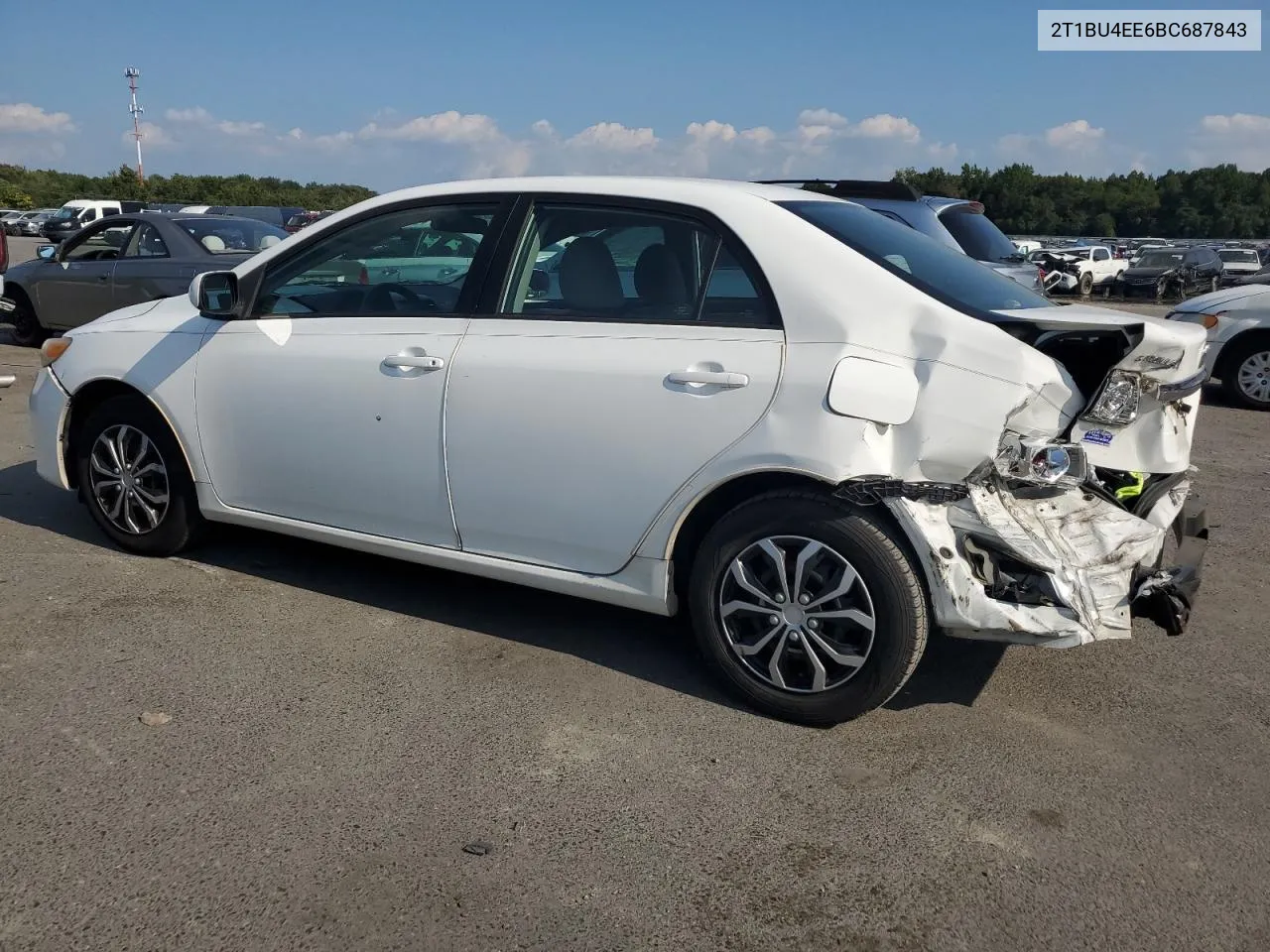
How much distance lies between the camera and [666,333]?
359 cm

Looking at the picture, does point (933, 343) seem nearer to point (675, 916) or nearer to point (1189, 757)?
point (1189, 757)

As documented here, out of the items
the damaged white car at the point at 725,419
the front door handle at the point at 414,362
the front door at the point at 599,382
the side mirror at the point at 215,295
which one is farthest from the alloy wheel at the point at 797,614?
the side mirror at the point at 215,295

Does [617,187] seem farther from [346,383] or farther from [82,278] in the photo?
[82,278]

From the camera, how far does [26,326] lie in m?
12.2

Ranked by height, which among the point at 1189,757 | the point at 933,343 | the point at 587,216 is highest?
the point at 587,216

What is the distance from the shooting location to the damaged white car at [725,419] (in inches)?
128

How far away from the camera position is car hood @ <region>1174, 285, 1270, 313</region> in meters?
9.62

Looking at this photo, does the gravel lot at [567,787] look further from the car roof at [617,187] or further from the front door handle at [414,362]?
the car roof at [617,187]

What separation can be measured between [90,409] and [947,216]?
7.30 m

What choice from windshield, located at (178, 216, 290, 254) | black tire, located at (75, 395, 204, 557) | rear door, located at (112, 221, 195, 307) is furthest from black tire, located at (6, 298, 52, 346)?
black tire, located at (75, 395, 204, 557)

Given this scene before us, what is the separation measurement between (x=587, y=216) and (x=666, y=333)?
62cm

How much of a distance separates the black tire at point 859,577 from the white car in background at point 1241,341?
7610 millimetres

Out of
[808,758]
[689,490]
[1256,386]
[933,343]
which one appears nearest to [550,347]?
[689,490]

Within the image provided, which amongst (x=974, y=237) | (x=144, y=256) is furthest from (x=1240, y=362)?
(x=144, y=256)
